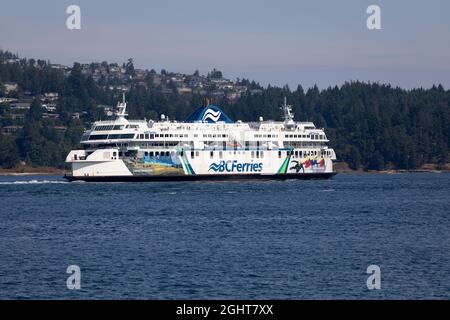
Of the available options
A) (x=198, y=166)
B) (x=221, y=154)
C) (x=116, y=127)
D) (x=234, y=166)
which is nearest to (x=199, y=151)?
(x=198, y=166)

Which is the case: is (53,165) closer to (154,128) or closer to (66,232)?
(154,128)

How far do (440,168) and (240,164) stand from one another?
7827 cm

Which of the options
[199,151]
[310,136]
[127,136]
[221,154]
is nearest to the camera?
[127,136]

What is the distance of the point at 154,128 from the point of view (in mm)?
108250

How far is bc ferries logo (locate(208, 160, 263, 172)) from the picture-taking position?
108875mm

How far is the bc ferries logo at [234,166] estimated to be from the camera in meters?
109

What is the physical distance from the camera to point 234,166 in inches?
4326

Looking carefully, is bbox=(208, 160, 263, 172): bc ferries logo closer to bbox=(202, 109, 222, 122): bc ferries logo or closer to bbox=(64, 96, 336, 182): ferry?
bbox=(64, 96, 336, 182): ferry

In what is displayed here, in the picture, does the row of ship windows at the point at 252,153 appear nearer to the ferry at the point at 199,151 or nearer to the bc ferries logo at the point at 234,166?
the ferry at the point at 199,151

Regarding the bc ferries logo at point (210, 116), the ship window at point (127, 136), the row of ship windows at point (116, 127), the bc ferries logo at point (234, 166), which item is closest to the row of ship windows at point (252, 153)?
the bc ferries logo at point (234, 166)

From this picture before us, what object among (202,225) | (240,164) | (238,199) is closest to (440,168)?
(240,164)

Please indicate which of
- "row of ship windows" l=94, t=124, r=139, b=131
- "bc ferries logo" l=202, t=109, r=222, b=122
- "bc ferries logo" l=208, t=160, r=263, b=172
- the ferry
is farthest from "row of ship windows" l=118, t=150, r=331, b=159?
"bc ferries logo" l=202, t=109, r=222, b=122

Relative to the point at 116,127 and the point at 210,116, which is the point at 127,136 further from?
the point at 210,116

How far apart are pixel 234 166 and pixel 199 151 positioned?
389 centimetres
